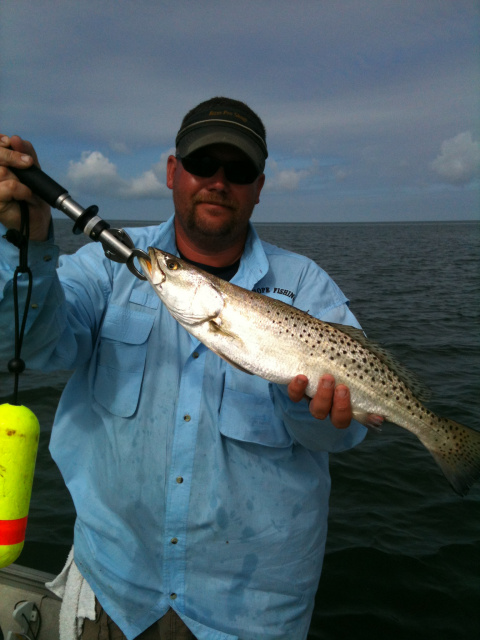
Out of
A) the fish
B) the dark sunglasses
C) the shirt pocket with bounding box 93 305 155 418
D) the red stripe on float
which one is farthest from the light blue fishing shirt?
the dark sunglasses

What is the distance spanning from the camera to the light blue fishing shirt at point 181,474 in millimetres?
2982

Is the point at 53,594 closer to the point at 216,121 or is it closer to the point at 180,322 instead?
the point at 180,322

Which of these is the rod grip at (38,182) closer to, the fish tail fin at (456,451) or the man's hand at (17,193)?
the man's hand at (17,193)

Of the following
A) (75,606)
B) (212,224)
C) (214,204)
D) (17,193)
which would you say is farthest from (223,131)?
(75,606)

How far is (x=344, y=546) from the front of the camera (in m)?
6.08

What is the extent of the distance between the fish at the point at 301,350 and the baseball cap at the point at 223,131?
89 cm

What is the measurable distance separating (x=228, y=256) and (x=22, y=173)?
1.70 meters

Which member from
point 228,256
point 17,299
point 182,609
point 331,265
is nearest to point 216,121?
point 228,256

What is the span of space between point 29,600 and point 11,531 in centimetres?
211

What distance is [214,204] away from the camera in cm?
349

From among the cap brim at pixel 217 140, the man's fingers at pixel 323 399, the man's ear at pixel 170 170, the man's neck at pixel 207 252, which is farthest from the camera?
the man's ear at pixel 170 170

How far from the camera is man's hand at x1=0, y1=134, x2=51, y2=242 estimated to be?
2340 millimetres

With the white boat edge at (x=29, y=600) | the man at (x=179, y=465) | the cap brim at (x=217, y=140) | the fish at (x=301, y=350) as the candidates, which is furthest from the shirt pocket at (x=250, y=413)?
the white boat edge at (x=29, y=600)

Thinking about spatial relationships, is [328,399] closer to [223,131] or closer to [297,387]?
[297,387]
